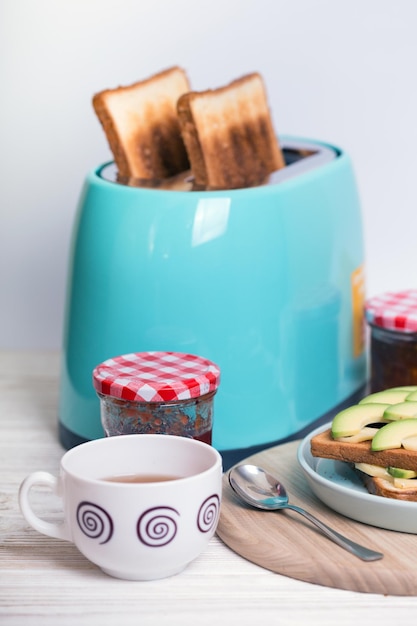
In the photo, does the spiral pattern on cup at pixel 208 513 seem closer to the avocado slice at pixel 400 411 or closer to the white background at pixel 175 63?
the avocado slice at pixel 400 411

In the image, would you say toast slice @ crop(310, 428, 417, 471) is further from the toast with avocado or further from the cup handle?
the cup handle

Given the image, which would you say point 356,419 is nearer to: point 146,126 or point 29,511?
point 29,511

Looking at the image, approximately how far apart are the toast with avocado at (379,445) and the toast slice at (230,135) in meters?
0.26

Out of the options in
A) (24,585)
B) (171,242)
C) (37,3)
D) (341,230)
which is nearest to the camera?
(24,585)

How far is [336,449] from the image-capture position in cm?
77

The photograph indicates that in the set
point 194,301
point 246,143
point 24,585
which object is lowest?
point 24,585

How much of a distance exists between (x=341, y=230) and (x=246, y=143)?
13 centimetres

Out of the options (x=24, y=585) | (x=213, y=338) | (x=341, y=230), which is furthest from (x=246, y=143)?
(x=24, y=585)

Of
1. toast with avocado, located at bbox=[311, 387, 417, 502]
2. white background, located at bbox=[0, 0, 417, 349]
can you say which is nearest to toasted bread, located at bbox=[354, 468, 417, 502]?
toast with avocado, located at bbox=[311, 387, 417, 502]

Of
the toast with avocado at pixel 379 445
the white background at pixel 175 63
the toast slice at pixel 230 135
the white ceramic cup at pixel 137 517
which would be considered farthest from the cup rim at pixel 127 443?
the white background at pixel 175 63

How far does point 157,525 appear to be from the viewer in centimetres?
65

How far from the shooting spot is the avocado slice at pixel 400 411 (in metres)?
0.78

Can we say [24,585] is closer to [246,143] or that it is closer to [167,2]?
[246,143]

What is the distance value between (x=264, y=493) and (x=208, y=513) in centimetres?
13
